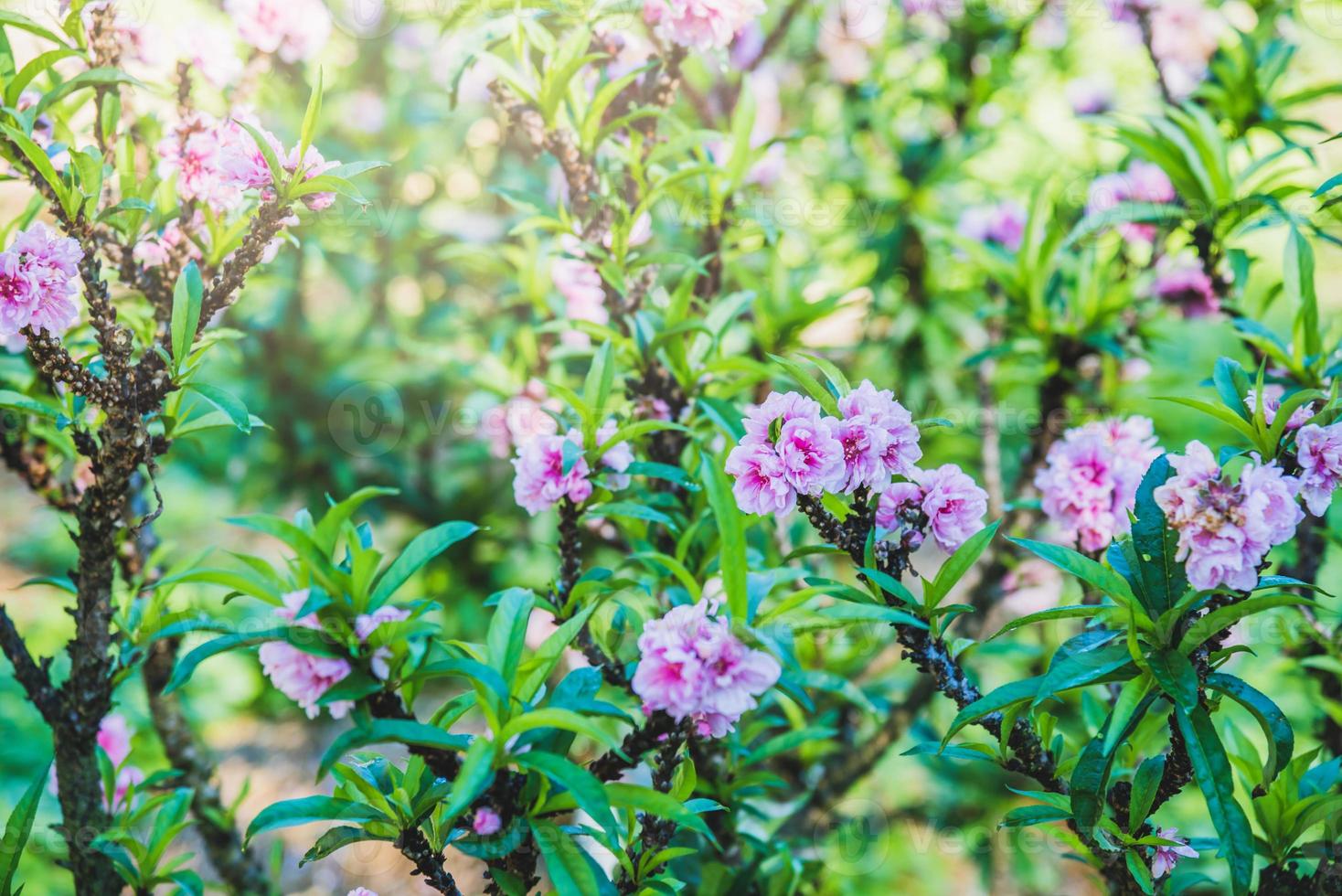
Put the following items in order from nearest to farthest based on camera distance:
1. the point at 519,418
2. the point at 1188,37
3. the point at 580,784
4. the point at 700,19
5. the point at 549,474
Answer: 1. the point at 580,784
2. the point at 549,474
3. the point at 700,19
4. the point at 519,418
5. the point at 1188,37

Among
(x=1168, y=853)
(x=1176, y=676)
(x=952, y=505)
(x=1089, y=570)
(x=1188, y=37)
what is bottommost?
(x=1168, y=853)

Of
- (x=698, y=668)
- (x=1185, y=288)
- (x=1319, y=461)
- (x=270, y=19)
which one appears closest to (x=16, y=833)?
(x=698, y=668)

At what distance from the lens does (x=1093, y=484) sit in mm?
1360

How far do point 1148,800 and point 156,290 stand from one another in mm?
1675

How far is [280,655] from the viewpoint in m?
0.94

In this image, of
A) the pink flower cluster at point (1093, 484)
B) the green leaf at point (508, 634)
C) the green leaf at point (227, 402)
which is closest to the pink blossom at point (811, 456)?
the green leaf at point (508, 634)

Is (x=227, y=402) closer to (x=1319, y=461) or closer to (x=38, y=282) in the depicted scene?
(x=38, y=282)

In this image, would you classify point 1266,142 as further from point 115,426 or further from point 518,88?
point 115,426

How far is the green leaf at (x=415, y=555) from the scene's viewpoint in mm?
963

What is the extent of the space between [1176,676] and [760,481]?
1.61 feet

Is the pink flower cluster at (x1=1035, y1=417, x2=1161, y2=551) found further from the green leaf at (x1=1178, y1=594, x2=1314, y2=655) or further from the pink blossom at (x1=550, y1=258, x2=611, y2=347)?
the pink blossom at (x1=550, y1=258, x2=611, y2=347)

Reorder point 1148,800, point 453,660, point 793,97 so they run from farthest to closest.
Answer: point 793,97 → point 1148,800 → point 453,660

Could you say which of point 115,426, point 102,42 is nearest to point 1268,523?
point 115,426

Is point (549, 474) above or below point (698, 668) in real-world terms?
above
